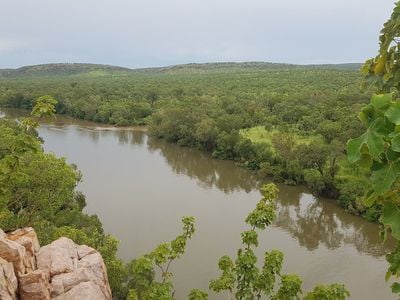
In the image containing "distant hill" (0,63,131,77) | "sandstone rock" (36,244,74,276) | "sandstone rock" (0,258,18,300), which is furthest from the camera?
"distant hill" (0,63,131,77)

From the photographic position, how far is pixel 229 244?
21.8 metres

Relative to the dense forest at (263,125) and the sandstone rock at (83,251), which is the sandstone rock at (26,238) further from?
the dense forest at (263,125)

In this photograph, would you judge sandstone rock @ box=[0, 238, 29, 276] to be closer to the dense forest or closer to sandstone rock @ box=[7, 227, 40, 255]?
sandstone rock @ box=[7, 227, 40, 255]

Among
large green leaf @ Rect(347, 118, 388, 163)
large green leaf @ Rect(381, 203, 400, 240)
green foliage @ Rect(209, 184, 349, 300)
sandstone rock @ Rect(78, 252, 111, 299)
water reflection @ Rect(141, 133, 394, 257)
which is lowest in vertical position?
water reflection @ Rect(141, 133, 394, 257)

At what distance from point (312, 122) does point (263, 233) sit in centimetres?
2161

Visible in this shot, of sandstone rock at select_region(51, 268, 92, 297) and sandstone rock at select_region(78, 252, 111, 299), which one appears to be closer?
sandstone rock at select_region(51, 268, 92, 297)

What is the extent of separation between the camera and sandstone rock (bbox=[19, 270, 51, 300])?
902 centimetres

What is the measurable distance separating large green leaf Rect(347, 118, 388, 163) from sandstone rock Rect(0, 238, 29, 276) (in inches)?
349

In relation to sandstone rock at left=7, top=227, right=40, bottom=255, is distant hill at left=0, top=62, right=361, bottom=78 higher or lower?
higher

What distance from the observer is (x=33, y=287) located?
29.9 ft

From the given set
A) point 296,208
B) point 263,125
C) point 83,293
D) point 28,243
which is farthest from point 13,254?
point 263,125

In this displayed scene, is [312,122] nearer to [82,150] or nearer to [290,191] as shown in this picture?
[290,191]

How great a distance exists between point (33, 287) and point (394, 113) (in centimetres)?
893

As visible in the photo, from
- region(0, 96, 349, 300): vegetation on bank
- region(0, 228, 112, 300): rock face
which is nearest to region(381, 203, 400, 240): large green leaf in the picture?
region(0, 96, 349, 300): vegetation on bank
